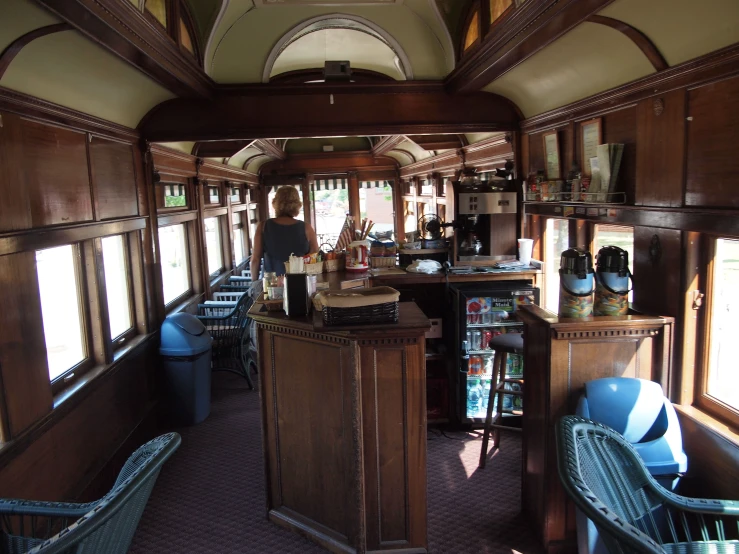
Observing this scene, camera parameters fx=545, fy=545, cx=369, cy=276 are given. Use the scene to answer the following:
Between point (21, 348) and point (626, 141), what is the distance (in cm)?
352

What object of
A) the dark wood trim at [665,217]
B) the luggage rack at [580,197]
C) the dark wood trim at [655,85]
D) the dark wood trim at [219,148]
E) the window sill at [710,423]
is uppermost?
the dark wood trim at [219,148]

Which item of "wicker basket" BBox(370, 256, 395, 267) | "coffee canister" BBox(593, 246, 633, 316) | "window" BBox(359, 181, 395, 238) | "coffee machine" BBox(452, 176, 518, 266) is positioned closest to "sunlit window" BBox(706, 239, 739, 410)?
"coffee canister" BBox(593, 246, 633, 316)

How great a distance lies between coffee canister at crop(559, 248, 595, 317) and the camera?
288 centimetres

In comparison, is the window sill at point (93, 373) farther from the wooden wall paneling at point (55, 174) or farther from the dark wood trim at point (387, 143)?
the dark wood trim at point (387, 143)

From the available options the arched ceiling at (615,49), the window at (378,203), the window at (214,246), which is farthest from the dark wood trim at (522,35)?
the window at (378,203)

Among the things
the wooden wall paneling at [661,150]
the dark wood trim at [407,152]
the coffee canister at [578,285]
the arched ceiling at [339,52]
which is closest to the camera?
the wooden wall paneling at [661,150]

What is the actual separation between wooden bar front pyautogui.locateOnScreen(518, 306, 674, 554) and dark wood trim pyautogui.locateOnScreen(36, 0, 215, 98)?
8.38 ft

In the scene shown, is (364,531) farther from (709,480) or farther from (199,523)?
(709,480)

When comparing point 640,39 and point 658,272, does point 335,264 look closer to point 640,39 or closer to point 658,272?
point 658,272

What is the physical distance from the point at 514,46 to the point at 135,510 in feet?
9.94

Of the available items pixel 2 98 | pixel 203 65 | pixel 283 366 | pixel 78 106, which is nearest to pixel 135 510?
pixel 283 366

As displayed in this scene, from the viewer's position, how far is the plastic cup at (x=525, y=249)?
467cm

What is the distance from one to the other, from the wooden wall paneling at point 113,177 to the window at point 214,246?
3028 millimetres

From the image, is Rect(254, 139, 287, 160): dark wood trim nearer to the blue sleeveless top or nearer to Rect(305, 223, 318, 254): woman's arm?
Rect(305, 223, 318, 254): woman's arm
